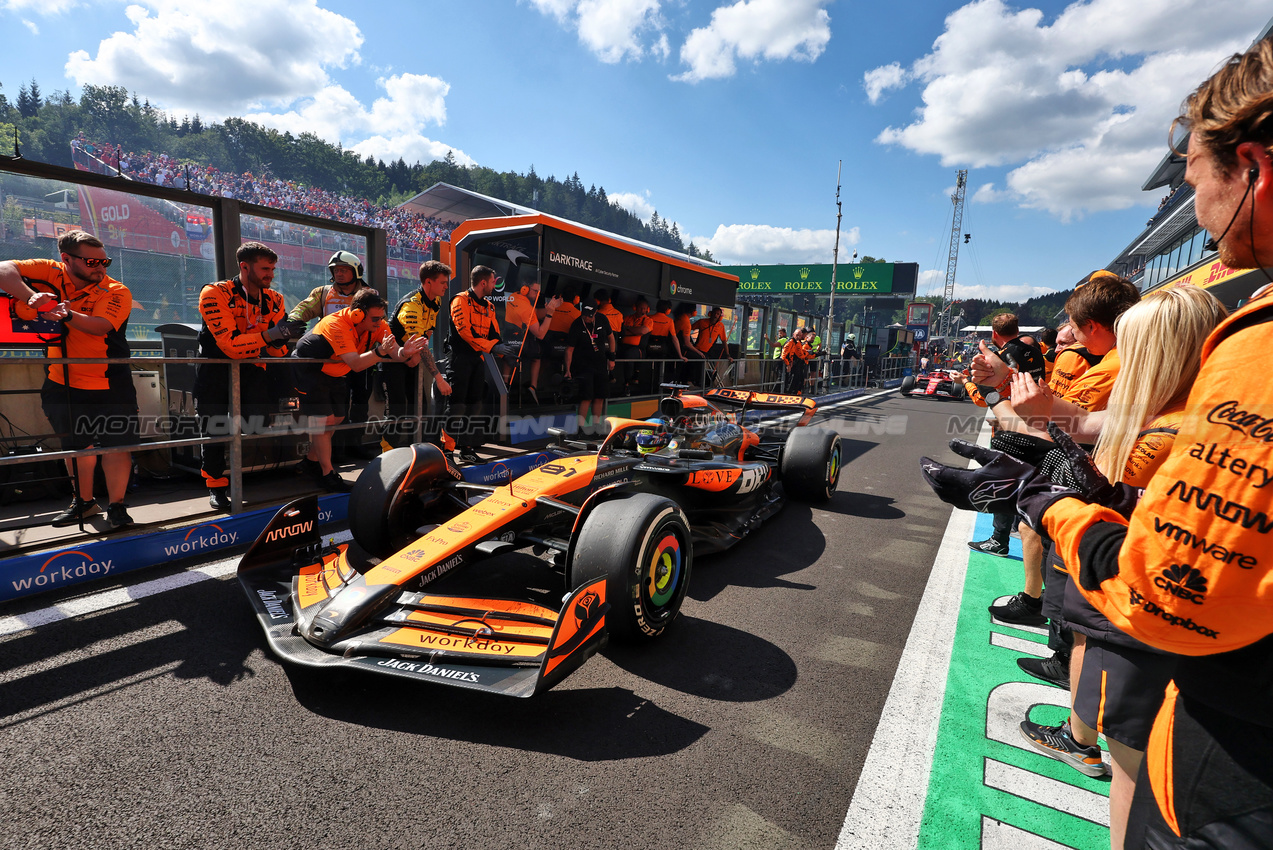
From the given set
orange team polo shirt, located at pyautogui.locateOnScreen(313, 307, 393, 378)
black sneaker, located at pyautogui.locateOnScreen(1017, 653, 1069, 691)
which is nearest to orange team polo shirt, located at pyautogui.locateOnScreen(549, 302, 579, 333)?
orange team polo shirt, located at pyautogui.locateOnScreen(313, 307, 393, 378)

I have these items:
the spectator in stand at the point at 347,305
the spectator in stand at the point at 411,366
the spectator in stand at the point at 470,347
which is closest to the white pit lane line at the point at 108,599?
the spectator in stand at the point at 411,366

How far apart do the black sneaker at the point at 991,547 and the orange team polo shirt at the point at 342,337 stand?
496 cm

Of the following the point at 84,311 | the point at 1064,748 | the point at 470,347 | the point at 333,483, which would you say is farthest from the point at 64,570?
the point at 1064,748

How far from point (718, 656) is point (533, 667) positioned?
3.31ft

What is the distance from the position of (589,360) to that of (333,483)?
4.04 m

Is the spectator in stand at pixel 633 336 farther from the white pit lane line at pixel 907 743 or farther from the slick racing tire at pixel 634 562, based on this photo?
the slick racing tire at pixel 634 562

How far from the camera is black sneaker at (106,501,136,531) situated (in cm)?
372

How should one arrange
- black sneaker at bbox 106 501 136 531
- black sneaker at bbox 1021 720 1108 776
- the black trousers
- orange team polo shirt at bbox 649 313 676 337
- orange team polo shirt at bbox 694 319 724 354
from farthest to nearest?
orange team polo shirt at bbox 694 319 724 354 < orange team polo shirt at bbox 649 313 676 337 < the black trousers < black sneaker at bbox 106 501 136 531 < black sneaker at bbox 1021 720 1108 776

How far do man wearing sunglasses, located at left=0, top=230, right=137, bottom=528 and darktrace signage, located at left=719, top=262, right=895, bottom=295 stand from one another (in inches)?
1310

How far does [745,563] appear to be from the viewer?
165 inches

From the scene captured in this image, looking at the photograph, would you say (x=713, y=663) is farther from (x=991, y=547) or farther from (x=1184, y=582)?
(x=991, y=547)

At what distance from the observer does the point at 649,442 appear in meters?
4.48

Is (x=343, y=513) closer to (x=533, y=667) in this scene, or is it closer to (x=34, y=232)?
(x=533, y=667)

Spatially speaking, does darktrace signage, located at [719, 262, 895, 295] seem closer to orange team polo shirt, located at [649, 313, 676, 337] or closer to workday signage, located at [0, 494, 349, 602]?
orange team polo shirt, located at [649, 313, 676, 337]
